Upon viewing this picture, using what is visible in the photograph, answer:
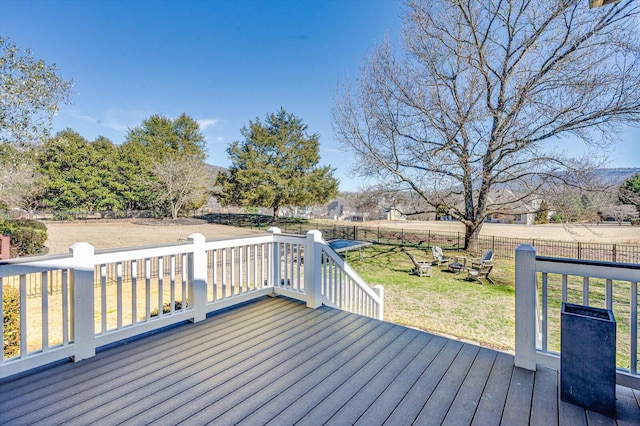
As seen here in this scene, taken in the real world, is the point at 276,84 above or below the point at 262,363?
above

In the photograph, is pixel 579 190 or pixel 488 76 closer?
pixel 579 190

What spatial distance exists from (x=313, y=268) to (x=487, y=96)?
31.9ft

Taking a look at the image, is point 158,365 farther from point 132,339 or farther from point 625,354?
point 625,354

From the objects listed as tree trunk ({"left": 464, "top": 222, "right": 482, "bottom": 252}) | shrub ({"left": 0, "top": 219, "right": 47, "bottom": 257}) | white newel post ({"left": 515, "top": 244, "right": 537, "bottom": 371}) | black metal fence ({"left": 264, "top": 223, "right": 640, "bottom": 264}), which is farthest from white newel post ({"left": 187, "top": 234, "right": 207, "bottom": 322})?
tree trunk ({"left": 464, "top": 222, "right": 482, "bottom": 252})

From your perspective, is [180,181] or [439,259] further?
[180,181]

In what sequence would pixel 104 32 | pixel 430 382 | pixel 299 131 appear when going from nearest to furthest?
1. pixel 430 382
2. pixel 104 32
3. pixel 299 131

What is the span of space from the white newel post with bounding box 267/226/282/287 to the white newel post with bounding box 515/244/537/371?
2.77 m

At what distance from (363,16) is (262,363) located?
1127 cm

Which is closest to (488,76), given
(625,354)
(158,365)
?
(625,354)

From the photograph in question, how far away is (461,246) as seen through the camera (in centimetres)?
1290

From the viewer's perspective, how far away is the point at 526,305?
7.23 ft

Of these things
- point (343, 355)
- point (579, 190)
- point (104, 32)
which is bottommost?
point (343, 355)

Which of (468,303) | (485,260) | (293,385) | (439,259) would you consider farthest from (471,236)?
(293,385)

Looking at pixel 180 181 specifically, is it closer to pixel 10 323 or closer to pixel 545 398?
pixel 10 323
